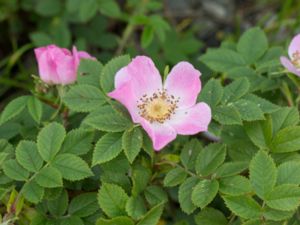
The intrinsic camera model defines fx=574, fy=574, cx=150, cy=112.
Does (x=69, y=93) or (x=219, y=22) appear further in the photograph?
(x=219, y=22)

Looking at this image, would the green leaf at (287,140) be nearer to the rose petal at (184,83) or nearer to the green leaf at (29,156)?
the rose petal at (184,83)

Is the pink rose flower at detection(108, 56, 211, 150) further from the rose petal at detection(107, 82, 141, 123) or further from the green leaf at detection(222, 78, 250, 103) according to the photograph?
the green leaf at detection(222, 78, 250, 103)

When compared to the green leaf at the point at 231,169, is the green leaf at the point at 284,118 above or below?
above

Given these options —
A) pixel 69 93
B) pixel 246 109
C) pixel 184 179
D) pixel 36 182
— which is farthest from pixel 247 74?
pixel 36 182

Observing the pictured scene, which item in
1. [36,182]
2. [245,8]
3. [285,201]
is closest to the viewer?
[285,201]

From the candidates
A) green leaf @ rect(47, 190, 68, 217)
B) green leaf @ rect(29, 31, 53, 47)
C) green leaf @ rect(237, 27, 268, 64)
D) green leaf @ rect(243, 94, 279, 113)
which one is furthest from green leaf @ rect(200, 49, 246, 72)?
green leaf @ rect(29, 31, 53, 47)

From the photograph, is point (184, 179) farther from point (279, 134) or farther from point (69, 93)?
point (69, 93)

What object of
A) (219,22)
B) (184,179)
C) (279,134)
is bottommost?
(219,22)

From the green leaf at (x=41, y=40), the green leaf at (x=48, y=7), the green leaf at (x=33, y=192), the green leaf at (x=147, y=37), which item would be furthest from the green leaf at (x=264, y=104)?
the green leaf at (x=48, y=7)
